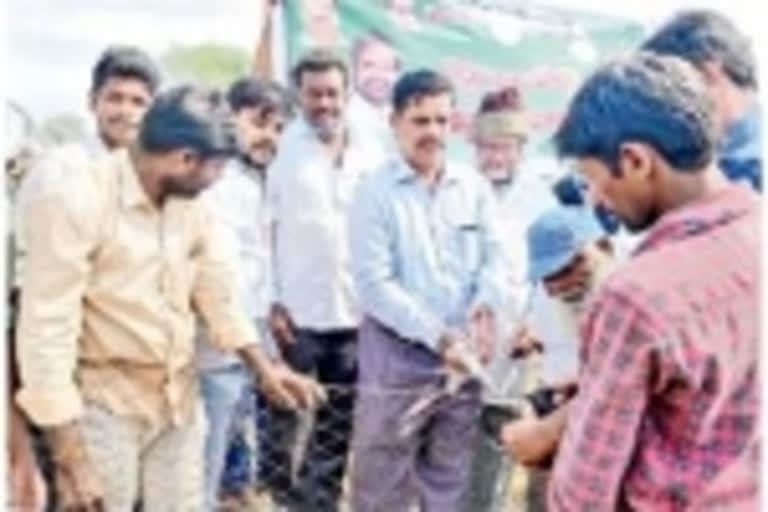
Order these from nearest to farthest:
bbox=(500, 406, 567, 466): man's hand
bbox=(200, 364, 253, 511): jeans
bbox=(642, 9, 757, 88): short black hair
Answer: bbox=(500, 406, 567, 466): man's hand < bbox=(642, 9, 757, 88): short black hair < bbox=(200, 364, 253, 511): jeans

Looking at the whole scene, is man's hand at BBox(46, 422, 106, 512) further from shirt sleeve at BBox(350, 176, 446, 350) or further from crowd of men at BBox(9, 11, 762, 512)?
shirt sleeve at BBox(350, 176, 446, 350)

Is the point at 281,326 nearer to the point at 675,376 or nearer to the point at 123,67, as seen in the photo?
the point at 123,67

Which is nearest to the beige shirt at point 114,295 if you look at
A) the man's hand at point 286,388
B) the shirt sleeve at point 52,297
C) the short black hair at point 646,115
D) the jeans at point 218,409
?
the shirt sleeve at point 52,297

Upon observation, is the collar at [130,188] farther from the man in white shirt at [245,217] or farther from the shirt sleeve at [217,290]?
the man in white shirt at [245,217]

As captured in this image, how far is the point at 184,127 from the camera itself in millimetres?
2740

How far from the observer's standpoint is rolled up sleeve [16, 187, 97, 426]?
2.66 m

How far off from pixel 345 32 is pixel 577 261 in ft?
3.43

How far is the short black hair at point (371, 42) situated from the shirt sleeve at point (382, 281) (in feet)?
1.95

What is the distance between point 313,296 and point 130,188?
982 millimetres

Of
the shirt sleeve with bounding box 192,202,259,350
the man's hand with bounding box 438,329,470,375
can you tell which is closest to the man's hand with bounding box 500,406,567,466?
the shirt sleeve with bounding box 192,202,259,350

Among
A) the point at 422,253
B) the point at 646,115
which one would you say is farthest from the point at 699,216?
the point at 422,253

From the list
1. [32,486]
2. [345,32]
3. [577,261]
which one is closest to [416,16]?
[345,32]

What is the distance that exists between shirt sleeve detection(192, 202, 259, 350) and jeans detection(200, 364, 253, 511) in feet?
0.62

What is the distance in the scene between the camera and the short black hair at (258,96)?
3.77m
